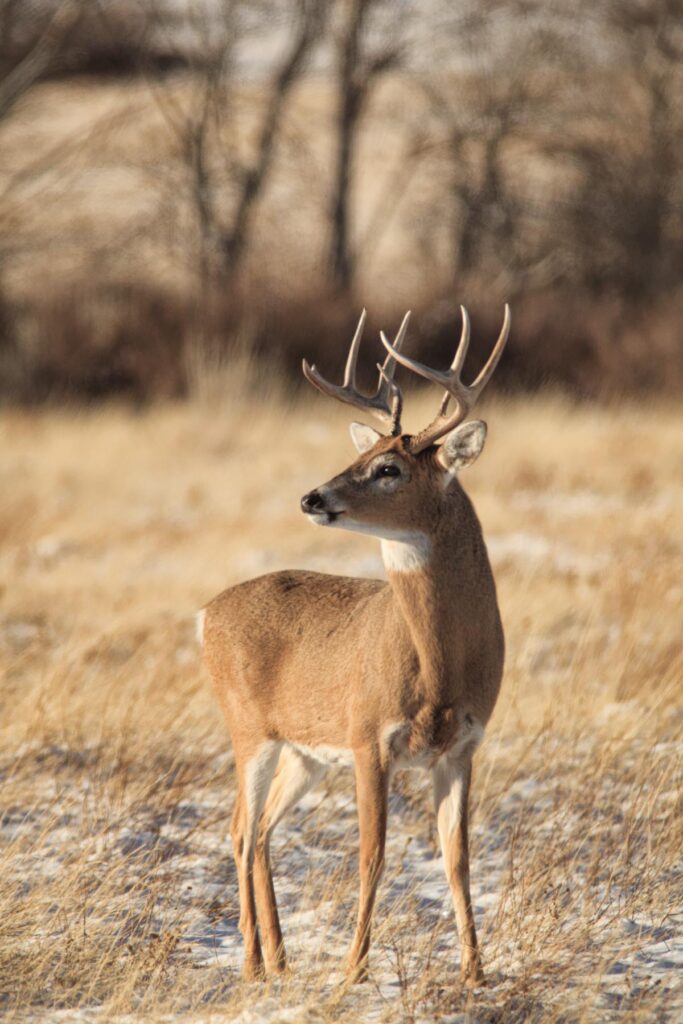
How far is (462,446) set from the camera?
3.91 metres

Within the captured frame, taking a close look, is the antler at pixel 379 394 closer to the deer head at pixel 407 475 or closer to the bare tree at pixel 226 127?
the deer head at pixel 407 475

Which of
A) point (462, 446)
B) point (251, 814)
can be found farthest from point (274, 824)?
point (462, 446)

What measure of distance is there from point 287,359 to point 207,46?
6.45 meters

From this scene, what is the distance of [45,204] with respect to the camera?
23250mm

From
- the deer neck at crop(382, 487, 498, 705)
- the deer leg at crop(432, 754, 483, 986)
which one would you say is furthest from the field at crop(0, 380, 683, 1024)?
the deer neck at crop(382, 487, 498, 705)

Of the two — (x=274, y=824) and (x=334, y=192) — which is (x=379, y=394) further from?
(x=334, y=192)

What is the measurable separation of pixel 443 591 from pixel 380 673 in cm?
28

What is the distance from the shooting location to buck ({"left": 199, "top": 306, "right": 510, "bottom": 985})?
12.4ft

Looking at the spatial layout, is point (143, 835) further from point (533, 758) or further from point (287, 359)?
point (287, 359)

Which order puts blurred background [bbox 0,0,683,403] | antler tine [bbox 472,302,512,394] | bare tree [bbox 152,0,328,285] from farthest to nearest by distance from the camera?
bare tree [bbox 152,0,328,285] → blurred background [bbox 0,0,683,403] → antler tine [bbox 472,302,512,394]

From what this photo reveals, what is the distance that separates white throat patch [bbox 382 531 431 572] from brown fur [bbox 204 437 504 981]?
0.02 metres

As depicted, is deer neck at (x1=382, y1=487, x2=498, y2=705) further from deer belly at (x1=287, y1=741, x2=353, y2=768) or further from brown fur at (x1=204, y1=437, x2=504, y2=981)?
deer belly at (x1=287, y1=741, x2=353, y2=768)

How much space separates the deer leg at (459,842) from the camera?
12.6 ft

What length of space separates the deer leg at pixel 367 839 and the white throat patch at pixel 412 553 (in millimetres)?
521
